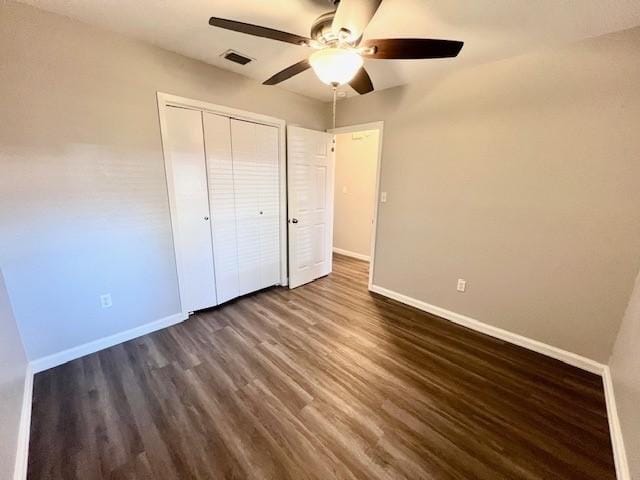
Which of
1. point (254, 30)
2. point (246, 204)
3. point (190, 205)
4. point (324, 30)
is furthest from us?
point (246, 204)

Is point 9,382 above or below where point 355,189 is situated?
below

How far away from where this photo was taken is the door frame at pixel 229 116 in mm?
2146

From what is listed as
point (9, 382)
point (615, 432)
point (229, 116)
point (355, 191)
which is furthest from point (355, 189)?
point (9, 382)

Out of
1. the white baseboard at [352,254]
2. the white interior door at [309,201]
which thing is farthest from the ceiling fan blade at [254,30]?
the white baseboard at [352,254]

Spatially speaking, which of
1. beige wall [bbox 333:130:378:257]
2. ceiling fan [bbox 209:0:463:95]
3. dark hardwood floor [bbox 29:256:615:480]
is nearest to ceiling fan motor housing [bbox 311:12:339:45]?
ceiling fan [bbox 209:0:463:95]

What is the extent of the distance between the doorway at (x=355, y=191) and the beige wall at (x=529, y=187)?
1.50 meters

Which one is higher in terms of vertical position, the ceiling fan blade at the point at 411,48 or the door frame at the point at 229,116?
the ceiling fan blade at the point at 411,48

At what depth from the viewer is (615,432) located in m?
1.42

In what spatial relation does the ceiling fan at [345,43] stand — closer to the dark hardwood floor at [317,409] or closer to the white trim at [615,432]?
the dark hardwood floor at [317,409]

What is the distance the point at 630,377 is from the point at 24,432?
331 centimetres

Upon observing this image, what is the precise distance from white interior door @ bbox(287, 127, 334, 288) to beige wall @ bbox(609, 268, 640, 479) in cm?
282

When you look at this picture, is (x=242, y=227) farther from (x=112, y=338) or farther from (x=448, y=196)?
(x=448, y=196)

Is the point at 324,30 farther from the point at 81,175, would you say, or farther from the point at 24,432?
the point at 24,432

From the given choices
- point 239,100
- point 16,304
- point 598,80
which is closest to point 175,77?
point 239,100
